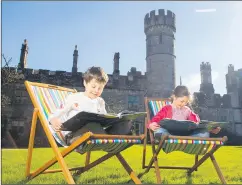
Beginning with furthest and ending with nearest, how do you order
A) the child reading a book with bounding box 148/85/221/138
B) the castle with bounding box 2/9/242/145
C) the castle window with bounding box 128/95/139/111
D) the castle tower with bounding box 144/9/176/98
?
the castle tower with bounding box 144/9/176/98 < the castle window with bounding box 128/95/139/111 < the castle with bounding box 2/9/242/145 < the child reading a book with bounding box 148/85/221/138

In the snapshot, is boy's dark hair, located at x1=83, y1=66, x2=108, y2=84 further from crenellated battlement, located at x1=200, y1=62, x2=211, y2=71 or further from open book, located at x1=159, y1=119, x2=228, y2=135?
crenellated battlement, located at x1=200, y1=62, x2=211, y2=71

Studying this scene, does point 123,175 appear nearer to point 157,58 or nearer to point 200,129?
point 200,129

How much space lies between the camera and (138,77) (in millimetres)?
21031

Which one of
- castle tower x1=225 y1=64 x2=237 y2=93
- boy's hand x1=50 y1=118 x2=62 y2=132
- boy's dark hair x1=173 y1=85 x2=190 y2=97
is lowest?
boy's hand x1=50 y1=118 x2=62 y2=132

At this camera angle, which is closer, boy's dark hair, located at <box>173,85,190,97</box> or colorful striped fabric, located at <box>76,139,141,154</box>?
colorful striped fabric, located at <box>76,139,141,154</box>

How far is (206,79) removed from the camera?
25391mm

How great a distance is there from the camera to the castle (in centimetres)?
1875

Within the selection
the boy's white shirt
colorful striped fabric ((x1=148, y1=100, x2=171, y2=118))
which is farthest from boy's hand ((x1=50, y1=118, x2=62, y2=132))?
colorful striped fabric ((x1=148, y1=100, x2=171, y2=118))

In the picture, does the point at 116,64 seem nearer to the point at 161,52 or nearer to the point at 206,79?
the point at 161,52

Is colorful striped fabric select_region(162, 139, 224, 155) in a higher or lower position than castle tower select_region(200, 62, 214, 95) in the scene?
lower

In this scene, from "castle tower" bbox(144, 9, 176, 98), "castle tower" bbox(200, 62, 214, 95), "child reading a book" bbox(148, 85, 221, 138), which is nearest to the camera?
"child reading a book" bbox(148, 85, 221, 138)

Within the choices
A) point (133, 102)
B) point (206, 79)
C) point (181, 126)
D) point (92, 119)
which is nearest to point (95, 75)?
point (92, 119)

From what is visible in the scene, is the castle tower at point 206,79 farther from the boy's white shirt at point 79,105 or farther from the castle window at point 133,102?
the boy's white shirt at point 79,105

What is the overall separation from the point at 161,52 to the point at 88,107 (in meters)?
20.4
